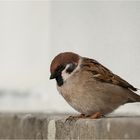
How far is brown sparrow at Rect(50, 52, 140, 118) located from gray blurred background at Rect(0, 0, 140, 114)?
72 centimetres

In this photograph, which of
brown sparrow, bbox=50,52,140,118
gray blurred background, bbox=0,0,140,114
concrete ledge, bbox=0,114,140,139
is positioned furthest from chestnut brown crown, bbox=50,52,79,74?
gray blurred background, bbox=0,0,140,114

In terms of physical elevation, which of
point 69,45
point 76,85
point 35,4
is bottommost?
point 76,85

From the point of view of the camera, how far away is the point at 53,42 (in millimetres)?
6395

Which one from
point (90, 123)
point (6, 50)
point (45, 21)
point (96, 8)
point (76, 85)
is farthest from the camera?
point (6, 50)

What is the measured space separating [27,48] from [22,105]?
22.7 inches

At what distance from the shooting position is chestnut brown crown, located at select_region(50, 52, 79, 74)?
448cm

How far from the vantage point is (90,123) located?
3959mm

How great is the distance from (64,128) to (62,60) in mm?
423

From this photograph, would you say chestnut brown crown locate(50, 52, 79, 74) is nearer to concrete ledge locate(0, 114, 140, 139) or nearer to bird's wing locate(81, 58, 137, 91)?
bird's wing locate(81, 58, 137, 91)

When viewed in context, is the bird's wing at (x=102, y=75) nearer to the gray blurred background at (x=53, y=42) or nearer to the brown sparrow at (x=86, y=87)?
the brown sparrow at (x=86, y=87)

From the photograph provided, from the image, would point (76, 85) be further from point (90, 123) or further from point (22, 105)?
point (22, 105)

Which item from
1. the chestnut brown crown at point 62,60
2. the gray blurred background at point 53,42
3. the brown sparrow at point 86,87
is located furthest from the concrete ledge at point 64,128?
the gray blurred background at point 53,42

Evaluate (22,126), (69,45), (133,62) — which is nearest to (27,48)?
(69,45)

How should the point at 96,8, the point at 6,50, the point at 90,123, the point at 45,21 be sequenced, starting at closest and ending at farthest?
the point at 90,123 < the point at 96,8 < the point at 45,21 < the point at 6,50
